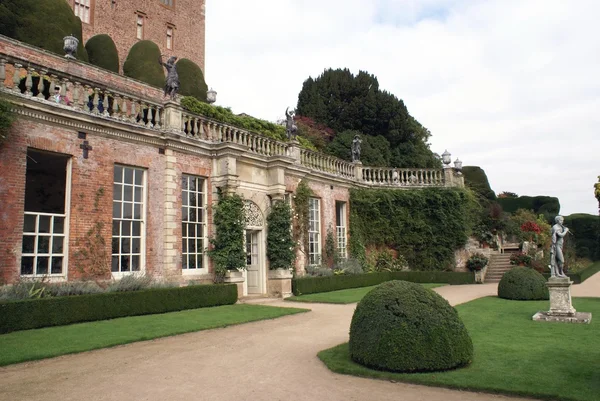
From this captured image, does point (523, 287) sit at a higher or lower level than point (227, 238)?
lower

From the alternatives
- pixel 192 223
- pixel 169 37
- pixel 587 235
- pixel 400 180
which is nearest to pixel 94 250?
pixel 192 223

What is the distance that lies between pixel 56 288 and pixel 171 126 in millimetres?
5360

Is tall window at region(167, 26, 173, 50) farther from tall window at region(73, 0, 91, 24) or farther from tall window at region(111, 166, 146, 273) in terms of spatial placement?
tall window at region(111, 166, 146, 273)

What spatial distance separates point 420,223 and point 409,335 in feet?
55.5

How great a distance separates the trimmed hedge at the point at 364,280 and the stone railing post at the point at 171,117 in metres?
6.31

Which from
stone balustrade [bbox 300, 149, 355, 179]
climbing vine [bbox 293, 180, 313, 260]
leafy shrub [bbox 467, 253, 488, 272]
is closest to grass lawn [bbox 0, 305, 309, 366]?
climbing vine [bbox 293, 180, 313, 260]

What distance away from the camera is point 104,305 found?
9.30m

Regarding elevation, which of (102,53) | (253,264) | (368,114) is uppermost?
(368,114)

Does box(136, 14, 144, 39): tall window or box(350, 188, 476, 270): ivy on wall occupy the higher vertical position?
box(136, 14, 144, 39): tall window

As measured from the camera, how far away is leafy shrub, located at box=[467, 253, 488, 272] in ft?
68.0

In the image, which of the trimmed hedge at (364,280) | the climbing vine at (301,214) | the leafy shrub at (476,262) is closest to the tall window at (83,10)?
Answer: the climbing vine at (301,214)

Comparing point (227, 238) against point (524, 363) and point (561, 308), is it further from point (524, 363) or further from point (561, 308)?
point (524, 363)

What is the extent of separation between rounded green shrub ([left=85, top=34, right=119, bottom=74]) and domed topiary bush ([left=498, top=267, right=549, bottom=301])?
1903 centimetres

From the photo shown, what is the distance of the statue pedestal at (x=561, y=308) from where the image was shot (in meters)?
9.08
